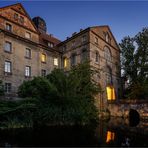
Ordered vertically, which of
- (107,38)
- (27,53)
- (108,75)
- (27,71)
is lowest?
(108,75)

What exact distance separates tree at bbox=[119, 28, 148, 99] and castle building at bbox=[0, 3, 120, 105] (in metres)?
1.67

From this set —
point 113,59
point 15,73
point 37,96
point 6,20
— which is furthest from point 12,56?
point 113,59

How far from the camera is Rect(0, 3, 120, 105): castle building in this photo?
81.6 feet

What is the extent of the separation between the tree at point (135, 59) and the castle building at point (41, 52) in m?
1.67

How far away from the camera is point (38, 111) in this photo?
59.5 feet

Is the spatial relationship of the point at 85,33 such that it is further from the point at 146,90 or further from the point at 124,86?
the point at 124,86

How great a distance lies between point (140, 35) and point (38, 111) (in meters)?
25.8

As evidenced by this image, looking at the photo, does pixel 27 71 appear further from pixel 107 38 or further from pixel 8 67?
pixel 107 38

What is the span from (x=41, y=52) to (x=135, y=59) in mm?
16907

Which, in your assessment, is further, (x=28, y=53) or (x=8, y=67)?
(x=28, y=53)

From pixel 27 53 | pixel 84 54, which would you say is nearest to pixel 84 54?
pixel 84 54

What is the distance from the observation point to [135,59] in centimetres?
3584

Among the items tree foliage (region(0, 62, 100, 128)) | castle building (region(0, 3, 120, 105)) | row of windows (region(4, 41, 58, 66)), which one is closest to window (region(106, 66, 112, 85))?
castle building (region(0, 3, 120, 105))

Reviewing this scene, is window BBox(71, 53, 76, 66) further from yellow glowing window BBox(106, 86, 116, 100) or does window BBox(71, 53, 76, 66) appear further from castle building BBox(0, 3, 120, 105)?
yellow glowing window BBox(106, 86, 116, 100)
